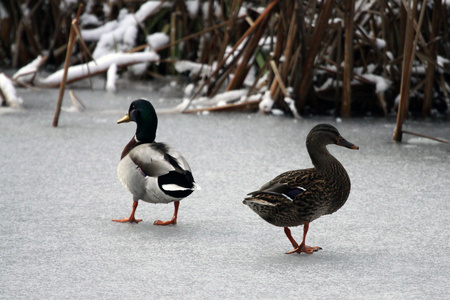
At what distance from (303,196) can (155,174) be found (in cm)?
52

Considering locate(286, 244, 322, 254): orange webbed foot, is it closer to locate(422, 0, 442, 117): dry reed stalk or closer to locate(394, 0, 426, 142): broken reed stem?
locate(394, 0, 426, 142): broken reed stem

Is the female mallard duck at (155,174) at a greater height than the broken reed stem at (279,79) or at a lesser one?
greater

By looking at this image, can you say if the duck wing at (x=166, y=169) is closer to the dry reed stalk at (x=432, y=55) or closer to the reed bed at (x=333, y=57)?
the reed bed at (x=333, y=57)

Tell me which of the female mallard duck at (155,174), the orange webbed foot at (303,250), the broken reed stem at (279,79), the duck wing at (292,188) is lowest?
the broken reed stem at (279,79)

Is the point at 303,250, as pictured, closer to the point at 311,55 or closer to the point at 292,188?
the point at 292,188

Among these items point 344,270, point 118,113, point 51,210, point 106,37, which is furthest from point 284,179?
point 106,37

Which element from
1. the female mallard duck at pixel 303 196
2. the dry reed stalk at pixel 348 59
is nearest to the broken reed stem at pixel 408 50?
the dry reed stalk at pixel 348 59

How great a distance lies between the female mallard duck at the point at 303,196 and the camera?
194 cm

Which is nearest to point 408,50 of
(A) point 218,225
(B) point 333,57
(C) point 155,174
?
(B) point 333,57

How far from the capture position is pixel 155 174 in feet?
7.25

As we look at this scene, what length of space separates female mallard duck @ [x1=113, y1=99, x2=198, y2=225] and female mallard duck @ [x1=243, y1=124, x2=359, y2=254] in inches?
11.3

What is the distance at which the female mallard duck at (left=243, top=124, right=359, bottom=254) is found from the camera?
1.94 metres

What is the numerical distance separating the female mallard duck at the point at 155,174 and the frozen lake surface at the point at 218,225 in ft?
0.35


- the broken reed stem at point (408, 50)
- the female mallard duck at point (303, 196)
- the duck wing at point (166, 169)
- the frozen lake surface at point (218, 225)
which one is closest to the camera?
the frozen lake surface at point (218, 225)
